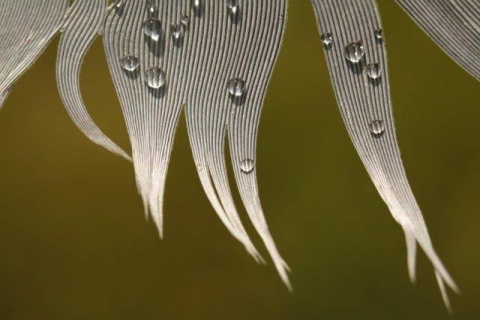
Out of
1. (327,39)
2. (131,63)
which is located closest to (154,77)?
(131,63)

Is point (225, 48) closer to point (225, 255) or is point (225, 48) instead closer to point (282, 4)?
point (282, 4)

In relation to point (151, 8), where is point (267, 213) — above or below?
below

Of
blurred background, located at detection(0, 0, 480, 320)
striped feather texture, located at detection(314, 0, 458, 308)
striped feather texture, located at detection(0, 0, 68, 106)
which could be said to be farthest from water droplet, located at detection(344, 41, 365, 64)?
striped feather texture, located at detection(0, 0, 68, 106)

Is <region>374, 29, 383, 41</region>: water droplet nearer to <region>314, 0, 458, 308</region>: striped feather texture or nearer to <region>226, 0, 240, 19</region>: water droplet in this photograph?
<region>314, 0, 458, 308</region>: striped feather texture

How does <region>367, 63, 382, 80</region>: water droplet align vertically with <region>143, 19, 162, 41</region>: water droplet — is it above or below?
below

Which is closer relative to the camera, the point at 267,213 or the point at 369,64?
the point at 369,64

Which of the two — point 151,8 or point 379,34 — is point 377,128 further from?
point 151,8

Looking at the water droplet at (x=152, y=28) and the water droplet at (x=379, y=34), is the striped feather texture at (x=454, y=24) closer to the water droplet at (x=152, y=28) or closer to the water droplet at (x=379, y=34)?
the water droplet at (x=379, y=34)
